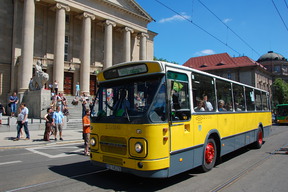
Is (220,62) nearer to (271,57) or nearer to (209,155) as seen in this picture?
(271,57)

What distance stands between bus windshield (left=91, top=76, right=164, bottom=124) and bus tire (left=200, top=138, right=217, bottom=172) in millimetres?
2322

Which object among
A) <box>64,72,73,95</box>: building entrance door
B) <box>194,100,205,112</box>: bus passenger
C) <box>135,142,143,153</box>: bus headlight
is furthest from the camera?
<box>64,72,73,95</box>: building entrance door

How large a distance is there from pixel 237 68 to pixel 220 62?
5.45m

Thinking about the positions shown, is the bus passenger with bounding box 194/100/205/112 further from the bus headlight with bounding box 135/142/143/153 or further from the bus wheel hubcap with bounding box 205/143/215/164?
the bus headlight with bounding box 135/142/143/153

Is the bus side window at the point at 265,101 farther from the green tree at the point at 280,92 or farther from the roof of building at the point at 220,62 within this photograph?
the green tree at the point at 280,92

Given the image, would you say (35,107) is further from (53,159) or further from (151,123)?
(151,123)

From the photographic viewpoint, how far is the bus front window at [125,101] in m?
5.04

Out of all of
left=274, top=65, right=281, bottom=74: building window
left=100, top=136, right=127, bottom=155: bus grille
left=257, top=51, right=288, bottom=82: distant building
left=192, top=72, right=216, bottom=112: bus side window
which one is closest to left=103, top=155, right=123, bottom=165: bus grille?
left=100, top=136, right=127, bottom=155: bus grille

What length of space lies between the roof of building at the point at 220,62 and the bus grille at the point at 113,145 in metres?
63.6

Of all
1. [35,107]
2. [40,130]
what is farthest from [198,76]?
[35,107]

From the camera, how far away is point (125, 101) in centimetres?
539

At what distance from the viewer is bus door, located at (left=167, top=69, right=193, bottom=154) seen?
200 inches

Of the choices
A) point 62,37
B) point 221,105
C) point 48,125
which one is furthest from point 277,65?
point 221,105

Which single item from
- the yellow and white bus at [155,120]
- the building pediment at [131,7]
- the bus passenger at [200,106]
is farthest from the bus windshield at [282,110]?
the bus passenger at [200,106]
